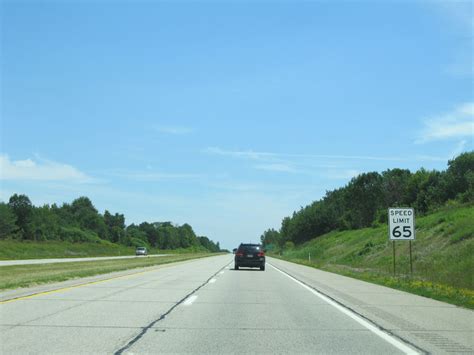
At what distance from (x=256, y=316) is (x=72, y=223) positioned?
6712 inches

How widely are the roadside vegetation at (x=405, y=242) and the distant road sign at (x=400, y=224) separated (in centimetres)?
200

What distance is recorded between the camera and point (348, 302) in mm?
14594

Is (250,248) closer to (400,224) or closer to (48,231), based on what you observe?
(400,224)

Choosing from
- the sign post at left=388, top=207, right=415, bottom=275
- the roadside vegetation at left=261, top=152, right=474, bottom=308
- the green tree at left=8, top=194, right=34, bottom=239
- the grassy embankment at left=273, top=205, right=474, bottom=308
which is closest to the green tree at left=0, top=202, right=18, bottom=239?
the green tree at left=8, top=194, right=34, bottom=239

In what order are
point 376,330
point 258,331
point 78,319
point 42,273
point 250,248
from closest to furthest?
point 258,331, point 376,330, point 78,319, point 42,273, point 250,248

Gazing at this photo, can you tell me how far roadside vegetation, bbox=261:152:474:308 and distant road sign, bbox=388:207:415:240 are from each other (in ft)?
6.56

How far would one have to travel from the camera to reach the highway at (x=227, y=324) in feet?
26.2

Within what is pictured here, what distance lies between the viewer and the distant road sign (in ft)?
77.8

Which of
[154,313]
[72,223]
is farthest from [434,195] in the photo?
[72,223]

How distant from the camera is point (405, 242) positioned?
41.6 m

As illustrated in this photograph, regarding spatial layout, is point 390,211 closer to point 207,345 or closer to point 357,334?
point 357,334

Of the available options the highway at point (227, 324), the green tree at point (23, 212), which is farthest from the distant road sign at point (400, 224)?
the green tree at point (23, 212)

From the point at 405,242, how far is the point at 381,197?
72.3 meters

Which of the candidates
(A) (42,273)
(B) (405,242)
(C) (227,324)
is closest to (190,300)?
(C) (227,324)
